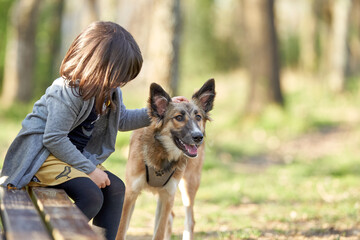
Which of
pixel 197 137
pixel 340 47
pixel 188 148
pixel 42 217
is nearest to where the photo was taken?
pixel 42 217

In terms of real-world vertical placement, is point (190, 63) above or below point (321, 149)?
above

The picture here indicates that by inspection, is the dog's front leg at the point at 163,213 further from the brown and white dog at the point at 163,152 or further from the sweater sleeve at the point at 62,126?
the sweater sleeve at the point at 62,126

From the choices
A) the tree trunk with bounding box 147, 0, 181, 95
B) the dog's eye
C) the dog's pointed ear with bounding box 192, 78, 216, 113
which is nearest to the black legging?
the dog's eye

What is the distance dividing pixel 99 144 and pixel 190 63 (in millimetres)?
24858

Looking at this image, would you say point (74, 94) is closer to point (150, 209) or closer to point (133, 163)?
point (133, 163)

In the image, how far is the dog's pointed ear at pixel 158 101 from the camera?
4301 mm

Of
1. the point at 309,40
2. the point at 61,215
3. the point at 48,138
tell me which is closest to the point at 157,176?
the point at 48,138

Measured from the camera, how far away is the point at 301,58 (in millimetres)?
26781

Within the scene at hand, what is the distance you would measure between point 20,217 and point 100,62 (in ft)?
3.81

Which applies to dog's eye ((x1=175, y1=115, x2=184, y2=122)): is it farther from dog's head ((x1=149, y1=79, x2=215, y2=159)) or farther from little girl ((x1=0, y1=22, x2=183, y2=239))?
little girl ((x1=0, y1=22, x2=183, y2=239))

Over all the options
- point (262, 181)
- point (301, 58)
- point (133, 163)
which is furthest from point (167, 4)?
point (301, 58)

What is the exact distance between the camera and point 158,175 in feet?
14.3

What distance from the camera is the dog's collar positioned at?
172 inches

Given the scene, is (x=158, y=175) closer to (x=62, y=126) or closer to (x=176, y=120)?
(x=176, y=120)
